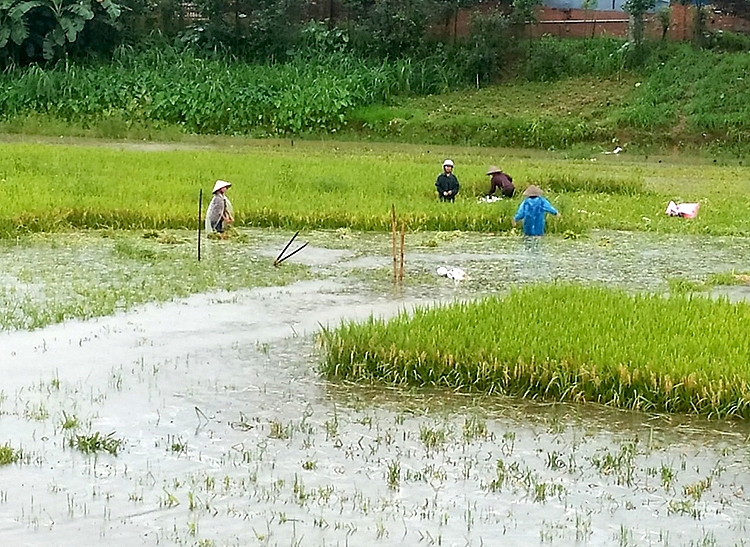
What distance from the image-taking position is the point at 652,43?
22.7 metres

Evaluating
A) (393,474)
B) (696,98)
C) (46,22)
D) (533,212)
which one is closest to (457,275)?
(533,212)

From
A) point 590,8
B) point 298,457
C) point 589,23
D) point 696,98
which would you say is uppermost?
point 590,8

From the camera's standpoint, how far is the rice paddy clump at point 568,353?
5.05m

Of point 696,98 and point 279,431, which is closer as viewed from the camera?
point 279,431

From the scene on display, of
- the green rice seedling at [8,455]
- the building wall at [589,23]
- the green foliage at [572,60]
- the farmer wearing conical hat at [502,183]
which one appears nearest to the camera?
the green rice seedling at [8,455]

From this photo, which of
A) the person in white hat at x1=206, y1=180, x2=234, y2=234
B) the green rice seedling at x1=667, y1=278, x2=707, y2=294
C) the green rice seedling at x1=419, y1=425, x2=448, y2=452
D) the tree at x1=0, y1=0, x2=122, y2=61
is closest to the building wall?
the tree at x1=0, y1=0, x2=122, y2=61

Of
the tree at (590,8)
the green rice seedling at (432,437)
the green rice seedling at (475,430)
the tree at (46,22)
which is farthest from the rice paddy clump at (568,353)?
the tree at (590,8)

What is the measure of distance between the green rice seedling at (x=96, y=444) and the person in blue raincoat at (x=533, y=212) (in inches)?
244

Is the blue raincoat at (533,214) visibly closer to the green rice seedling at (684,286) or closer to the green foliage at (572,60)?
the green rice seedling at (684,286)

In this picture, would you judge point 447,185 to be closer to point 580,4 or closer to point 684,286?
point 684,286

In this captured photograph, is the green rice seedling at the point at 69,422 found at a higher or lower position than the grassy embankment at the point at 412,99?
lower

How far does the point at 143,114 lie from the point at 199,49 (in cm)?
307

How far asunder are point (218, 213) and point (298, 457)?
18.0 ft

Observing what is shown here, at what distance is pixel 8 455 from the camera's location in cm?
432
